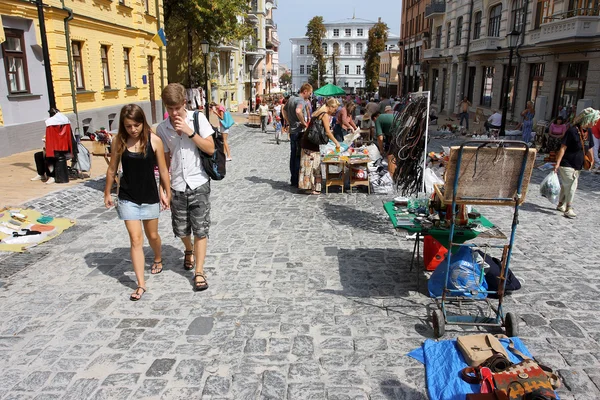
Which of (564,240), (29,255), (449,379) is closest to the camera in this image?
(449,379)

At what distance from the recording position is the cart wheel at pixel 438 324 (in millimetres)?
3830

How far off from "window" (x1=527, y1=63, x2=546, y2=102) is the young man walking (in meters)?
16.4

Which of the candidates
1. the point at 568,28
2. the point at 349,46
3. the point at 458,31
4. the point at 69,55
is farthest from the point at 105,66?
the point at 349,46

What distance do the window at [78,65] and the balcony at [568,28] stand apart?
56.3 feet

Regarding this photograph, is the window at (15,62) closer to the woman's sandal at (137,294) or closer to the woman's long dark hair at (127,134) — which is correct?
the woman's long dark hair at (127,134)

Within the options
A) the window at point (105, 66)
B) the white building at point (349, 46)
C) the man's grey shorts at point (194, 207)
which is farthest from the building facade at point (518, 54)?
the white building at point (349, 46)

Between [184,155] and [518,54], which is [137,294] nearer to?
[184,155]

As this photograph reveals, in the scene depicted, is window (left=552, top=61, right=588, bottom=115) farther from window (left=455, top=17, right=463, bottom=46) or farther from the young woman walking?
the young woman walking

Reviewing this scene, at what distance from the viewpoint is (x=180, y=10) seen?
25609 mm

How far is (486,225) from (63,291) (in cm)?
422

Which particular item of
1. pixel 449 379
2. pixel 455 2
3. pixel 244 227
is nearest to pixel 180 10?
pixel 455 2

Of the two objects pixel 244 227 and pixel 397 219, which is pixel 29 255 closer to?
pixel 244 227

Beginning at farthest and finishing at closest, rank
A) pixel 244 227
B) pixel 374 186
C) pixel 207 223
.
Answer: pixel 374 186 < pixel 244 227 < pixel 207 223

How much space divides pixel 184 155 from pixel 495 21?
27854mm
